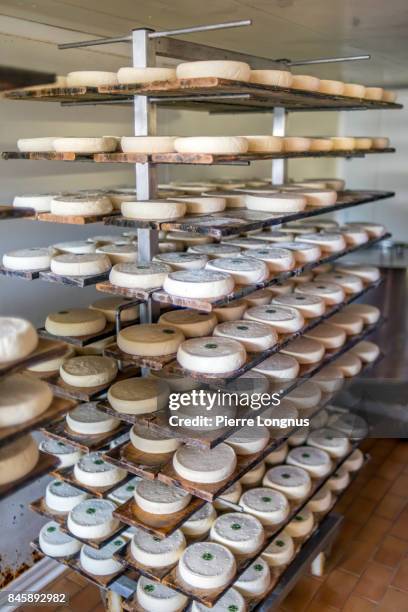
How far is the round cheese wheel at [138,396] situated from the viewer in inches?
71.1

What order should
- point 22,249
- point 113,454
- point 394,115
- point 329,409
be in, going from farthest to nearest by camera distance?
point 394,115, point 329,409, point 22,249, point 113,454

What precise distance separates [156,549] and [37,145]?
4.53ft

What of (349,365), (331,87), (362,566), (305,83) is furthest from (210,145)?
(362,566)

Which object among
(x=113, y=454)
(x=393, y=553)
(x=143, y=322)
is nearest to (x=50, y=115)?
(x=143, y=322)

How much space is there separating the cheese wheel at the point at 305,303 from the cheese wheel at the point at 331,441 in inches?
24.9

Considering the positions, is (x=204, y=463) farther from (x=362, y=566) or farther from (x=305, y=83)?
(x=305, y=83)

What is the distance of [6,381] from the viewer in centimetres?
90

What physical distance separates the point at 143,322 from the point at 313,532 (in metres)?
1.09

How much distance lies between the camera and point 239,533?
1.92m

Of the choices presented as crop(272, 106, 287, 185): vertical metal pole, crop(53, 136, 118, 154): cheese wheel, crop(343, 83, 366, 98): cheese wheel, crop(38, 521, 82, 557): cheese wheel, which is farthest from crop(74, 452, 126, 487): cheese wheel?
crop(343, 83, 366, 98): cheese wheel

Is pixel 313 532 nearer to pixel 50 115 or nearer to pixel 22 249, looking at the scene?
pixel 22 249

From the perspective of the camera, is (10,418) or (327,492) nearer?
(10,418)

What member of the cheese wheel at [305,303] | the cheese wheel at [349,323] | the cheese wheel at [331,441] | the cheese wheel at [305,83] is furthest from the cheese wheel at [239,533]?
the cheese wheel at [305,83]

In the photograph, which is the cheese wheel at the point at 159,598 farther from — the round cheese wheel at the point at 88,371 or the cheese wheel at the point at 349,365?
the cheese wheel at the point at 349,365
